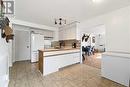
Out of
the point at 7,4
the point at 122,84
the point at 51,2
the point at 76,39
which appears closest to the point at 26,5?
the point at 51,2

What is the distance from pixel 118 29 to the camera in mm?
3299

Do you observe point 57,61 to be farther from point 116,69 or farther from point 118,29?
point 118,29

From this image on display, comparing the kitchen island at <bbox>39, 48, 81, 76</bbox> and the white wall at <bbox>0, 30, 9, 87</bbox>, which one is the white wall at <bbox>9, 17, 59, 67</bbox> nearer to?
the kitchen island at <bbox>39, 48, 81, 76</bbox>

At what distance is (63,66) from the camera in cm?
453

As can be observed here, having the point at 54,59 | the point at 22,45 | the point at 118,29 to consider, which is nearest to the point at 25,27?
the point at 22,45

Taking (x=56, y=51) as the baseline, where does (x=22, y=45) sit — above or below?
above

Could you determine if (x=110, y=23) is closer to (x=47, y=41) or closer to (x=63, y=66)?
(x=63, y=66)

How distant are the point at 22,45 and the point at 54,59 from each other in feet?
10.8

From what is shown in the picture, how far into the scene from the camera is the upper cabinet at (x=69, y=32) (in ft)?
18.6

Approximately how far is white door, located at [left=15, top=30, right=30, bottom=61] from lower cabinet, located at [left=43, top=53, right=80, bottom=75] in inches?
123

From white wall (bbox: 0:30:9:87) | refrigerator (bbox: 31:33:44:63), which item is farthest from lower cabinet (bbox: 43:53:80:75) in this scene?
refrigerator (bbox: 31:33:44:63)

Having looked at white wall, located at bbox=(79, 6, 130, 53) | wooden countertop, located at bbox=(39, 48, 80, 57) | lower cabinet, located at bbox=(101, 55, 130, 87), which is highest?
white wall, located at bbox=(79, 6, 130, 53)

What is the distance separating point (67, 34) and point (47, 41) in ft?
5.42

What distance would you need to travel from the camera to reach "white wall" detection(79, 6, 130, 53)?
3072mm
